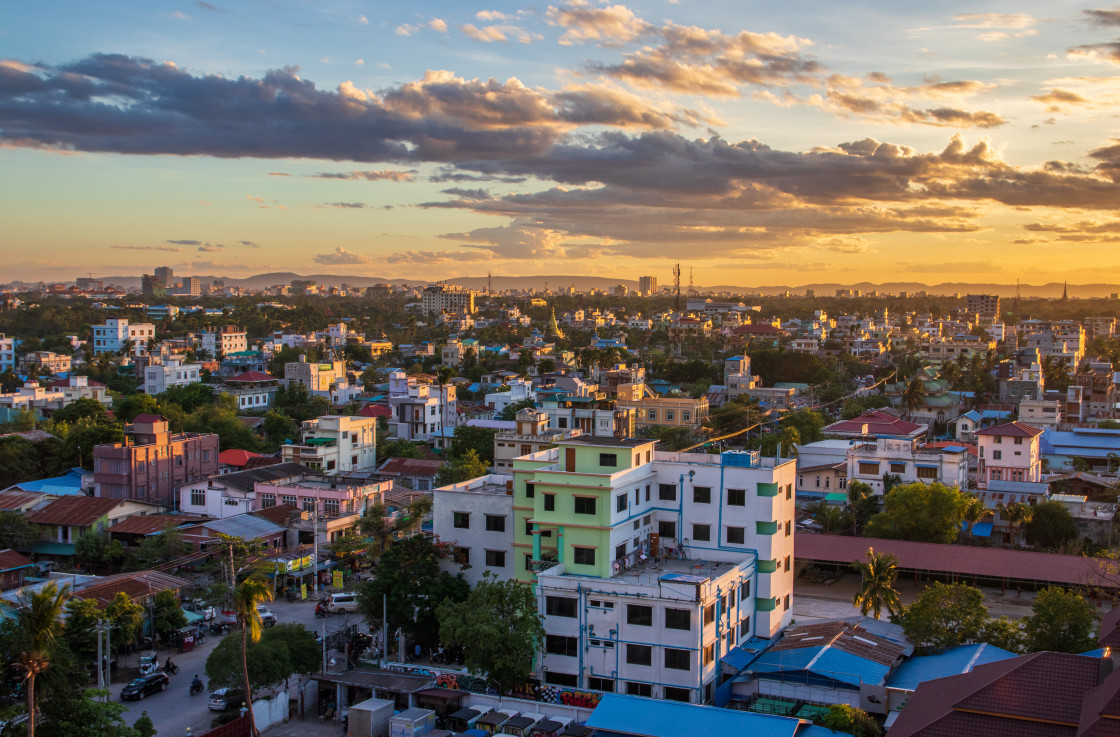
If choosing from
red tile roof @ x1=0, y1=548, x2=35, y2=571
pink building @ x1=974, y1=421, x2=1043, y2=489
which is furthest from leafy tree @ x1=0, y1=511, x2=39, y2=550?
pink building @ x1=974, y1=421, x2=1043, y2=489

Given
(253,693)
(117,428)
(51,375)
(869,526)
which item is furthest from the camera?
(51,375)

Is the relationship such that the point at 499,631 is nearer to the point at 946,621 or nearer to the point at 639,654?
the point at 639,654

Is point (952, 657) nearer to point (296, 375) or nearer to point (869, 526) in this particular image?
point (869, 526)

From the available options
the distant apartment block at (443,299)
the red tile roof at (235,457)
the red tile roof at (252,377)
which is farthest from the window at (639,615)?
the distant apartment block at (443,299)

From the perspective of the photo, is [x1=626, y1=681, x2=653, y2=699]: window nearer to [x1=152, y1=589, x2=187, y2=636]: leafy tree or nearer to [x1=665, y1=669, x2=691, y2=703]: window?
[x1=665, y1=669, x2=691, y2=703]: window

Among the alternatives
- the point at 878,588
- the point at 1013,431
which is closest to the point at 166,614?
the point at 878,588

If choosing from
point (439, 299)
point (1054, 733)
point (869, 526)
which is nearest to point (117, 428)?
point (869, 526)
